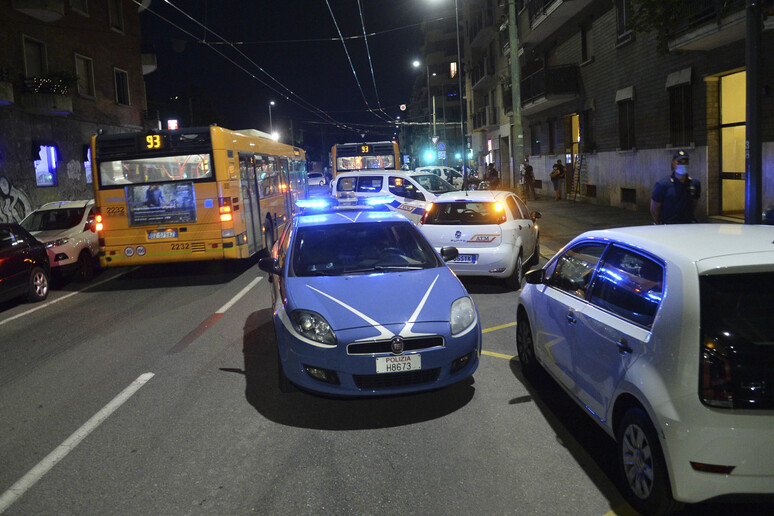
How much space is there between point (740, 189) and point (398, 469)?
15.2 m

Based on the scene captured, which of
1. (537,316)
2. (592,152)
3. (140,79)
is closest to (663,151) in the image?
(592,152)

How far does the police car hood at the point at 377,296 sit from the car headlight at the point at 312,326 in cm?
5

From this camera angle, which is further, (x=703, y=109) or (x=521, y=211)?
(x=703, y=109)

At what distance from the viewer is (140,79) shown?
31.8 meters

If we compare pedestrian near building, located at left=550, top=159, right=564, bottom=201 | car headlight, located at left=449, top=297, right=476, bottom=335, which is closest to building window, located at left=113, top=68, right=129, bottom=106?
pedestrian near building, located at left=550, top=159, right=564, bottom=201

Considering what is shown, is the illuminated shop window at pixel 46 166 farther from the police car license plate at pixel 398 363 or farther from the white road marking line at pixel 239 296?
the police car license plate at pixel 398 363

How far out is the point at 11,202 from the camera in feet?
70.4

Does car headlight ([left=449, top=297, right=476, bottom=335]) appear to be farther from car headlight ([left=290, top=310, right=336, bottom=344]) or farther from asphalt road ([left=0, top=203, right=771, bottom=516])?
car headlight ([left=290, top=310, right=336, bottom=344])

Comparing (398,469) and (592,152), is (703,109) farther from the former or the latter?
(398,469)

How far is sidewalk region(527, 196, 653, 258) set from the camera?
16109 mm

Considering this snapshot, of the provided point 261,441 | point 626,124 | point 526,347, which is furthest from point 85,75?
point 261,441

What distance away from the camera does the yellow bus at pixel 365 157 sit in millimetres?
30375

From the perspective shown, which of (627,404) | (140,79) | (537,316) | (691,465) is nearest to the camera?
(691,465)

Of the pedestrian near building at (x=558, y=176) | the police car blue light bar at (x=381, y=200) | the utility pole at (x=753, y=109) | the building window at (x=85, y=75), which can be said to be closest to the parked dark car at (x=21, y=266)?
the police car blue light bar at (x=381, y=200)
